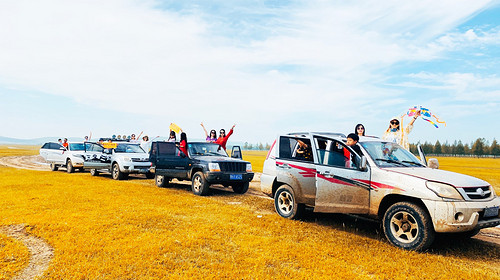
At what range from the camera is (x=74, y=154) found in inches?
744

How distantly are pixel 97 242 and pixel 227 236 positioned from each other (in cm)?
224

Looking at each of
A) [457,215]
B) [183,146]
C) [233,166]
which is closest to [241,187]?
[233,166]

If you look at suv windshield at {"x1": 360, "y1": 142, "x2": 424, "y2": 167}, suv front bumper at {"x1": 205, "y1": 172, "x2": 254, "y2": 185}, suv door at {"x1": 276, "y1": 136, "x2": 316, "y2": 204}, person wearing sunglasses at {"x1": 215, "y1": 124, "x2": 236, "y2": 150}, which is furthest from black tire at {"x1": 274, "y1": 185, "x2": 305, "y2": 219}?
person wearing sunglasses at {"x1": 215, "y1": 124, "x2": 236, "y2": 150}

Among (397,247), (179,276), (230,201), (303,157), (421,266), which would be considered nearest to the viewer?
(179,276)

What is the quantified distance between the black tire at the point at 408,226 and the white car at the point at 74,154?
15.4 metres

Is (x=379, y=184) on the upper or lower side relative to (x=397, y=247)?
upper

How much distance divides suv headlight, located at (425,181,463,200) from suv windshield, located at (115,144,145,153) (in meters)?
14.4

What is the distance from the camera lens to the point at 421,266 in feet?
16.1

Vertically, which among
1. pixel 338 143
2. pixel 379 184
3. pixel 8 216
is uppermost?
pixel 338 143

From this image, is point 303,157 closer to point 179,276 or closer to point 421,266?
point 421,266

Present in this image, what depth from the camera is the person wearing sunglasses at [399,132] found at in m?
9.44

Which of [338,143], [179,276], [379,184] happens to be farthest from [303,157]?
[179,276]

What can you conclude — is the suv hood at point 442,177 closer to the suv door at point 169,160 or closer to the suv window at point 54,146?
the suv door at point 169,160

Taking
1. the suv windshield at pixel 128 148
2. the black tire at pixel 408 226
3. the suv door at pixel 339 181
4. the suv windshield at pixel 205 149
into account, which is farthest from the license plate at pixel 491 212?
the suv windshield at pixel 128 148
